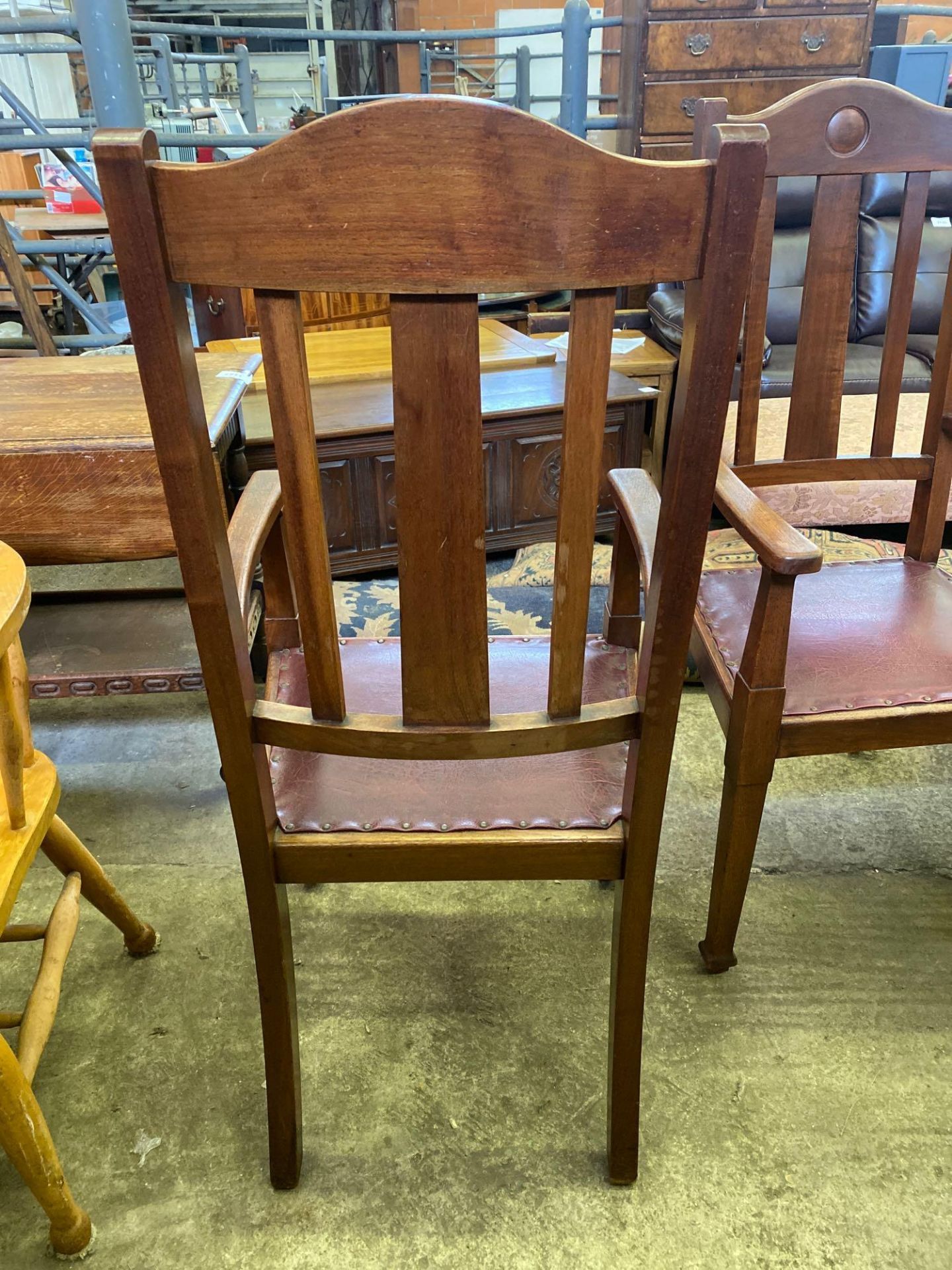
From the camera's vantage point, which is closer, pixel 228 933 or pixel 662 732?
pixel 662 732

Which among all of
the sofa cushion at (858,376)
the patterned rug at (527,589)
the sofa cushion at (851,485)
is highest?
the sofa cushion at (858,376)

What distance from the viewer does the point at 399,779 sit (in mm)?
989

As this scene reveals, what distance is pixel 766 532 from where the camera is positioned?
106cm

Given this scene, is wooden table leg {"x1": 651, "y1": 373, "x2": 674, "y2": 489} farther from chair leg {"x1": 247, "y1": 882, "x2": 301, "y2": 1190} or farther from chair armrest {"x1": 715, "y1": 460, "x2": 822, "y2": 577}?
chair leg {"x1": 247, "y1": 882, "x2": 301, "y2": 1190}

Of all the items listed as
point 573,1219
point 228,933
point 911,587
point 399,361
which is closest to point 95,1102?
point 228,933

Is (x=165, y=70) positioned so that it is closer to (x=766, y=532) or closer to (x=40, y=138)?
(x=40, y=138)

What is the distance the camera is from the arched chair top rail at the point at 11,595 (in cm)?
84

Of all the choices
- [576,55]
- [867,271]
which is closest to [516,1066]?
[867,271]

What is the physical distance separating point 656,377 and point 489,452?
71 cm

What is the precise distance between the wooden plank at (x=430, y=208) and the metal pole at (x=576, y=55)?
283 centimetres

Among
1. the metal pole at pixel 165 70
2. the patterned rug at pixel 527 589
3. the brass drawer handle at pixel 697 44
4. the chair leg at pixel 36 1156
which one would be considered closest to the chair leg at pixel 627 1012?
the chair leg at pixel 36 1156

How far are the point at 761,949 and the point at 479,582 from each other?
0.91m

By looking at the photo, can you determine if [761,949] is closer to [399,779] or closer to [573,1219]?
[573,1219]

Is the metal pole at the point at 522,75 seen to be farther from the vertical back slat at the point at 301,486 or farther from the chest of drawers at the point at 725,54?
the vertical back slat at the point at 301,486
